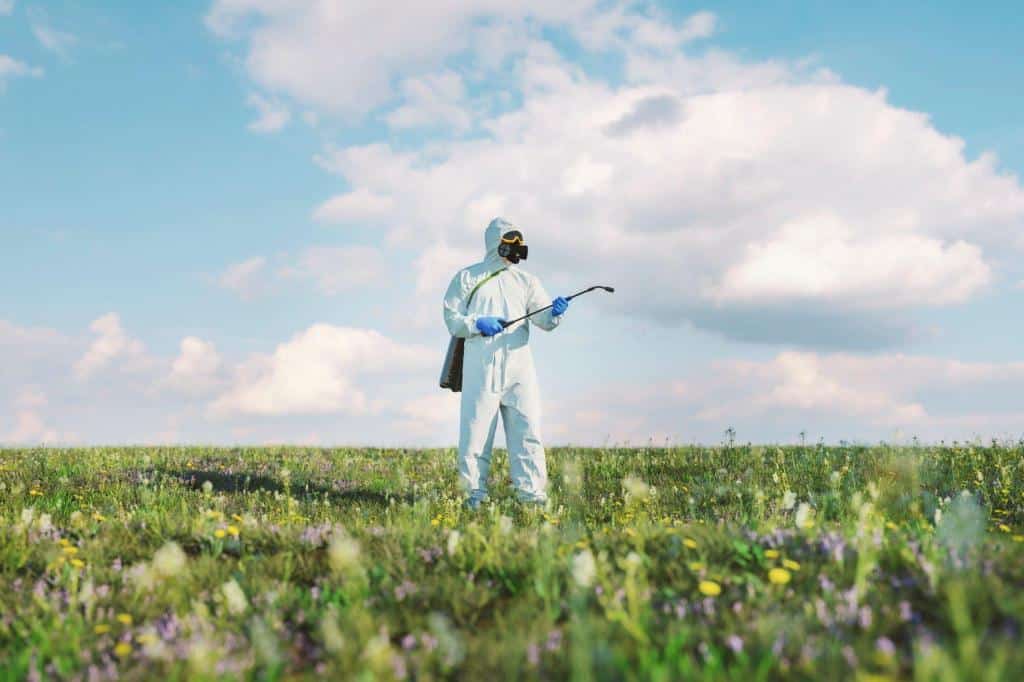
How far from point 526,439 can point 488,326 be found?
1.61 meters

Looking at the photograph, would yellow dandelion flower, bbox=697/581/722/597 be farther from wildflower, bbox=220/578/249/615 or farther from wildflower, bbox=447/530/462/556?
wildflower, bbox=220/578/249/615

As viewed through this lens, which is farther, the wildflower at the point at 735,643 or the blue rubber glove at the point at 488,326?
the blue rubber glove at the point at 488,326

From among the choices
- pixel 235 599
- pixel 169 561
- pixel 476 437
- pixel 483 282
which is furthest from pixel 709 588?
pixel 483 282

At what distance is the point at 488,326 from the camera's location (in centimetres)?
1054

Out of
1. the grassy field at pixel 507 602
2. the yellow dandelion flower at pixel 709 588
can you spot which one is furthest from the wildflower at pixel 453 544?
the yellow dandelion flower at pixel 709 588

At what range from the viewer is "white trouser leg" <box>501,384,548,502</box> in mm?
11141

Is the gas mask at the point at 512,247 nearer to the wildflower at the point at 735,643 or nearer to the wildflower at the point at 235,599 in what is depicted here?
the wildflower at the point at 235,599

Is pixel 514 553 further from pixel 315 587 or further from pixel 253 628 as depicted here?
pixel 253 628

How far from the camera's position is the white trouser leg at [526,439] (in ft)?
36.6

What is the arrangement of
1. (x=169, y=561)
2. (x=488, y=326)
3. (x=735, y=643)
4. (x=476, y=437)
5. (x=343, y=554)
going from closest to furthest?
(x=735, y=643) → (x=343, y=554) → (x=169, y=561) → (x=488, y=326) → (x=476, y=437)

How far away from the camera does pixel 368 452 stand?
58.3 feet

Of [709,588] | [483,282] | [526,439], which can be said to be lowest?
[709,588]

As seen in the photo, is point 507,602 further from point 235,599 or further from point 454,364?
point 454,364

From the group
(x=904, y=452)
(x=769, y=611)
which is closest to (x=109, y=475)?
(x=769, y=611)
